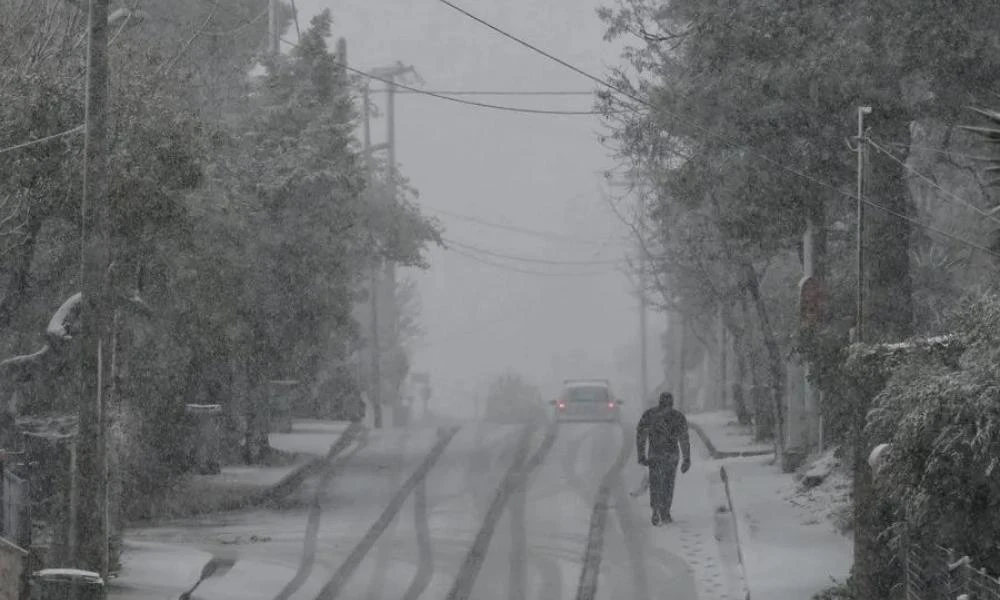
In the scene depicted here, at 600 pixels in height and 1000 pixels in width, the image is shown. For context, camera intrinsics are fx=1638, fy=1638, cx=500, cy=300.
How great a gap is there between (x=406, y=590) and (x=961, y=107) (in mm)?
9656

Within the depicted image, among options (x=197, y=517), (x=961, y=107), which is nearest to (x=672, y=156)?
(x=961, y=107)

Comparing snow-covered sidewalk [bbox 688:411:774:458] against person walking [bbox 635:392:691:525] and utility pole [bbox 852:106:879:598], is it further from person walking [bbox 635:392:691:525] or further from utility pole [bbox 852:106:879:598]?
utility pole [bbox 852:106:879:598]

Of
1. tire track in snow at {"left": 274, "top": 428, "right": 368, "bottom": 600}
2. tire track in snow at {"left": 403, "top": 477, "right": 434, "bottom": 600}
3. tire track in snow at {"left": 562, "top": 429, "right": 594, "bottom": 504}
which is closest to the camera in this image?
tire track in snow at {"left": 403, "top": 477, "right": 434, "bottom": 600}

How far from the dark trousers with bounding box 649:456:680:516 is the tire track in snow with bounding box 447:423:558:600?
7.67ft

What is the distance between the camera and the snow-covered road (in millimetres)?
19094

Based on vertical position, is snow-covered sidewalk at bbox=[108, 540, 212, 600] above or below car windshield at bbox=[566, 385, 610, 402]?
below

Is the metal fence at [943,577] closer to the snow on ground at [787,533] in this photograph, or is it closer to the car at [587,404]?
the snow on ground at [787,533]

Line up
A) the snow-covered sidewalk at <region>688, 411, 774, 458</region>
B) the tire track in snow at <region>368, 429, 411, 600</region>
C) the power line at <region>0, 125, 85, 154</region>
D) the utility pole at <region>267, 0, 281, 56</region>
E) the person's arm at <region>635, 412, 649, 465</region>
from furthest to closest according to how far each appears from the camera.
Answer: the utility pole at <region>267, 0, 281, 56</region> → the snow-covered sidewalk at <region>688, 411, 774, 458</region> → the person's arm at <region>635, 412, 649, 465</region> → the power line at <region>0, 125, 85, 154</region> → the tire track in snow at <region>368, 429, 411, 600</region>

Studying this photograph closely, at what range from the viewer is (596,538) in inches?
880

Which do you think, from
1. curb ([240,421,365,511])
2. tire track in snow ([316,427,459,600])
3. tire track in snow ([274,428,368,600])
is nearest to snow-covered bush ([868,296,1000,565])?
tire track in snow ([316,427,459,600])

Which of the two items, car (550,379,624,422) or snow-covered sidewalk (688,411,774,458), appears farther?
car (550,379,624,422)

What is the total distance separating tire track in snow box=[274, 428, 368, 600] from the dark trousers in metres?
4.78

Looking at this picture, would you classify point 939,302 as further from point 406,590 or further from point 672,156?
point 406,590

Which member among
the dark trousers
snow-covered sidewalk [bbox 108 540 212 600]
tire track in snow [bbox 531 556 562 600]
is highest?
the dark trousers
